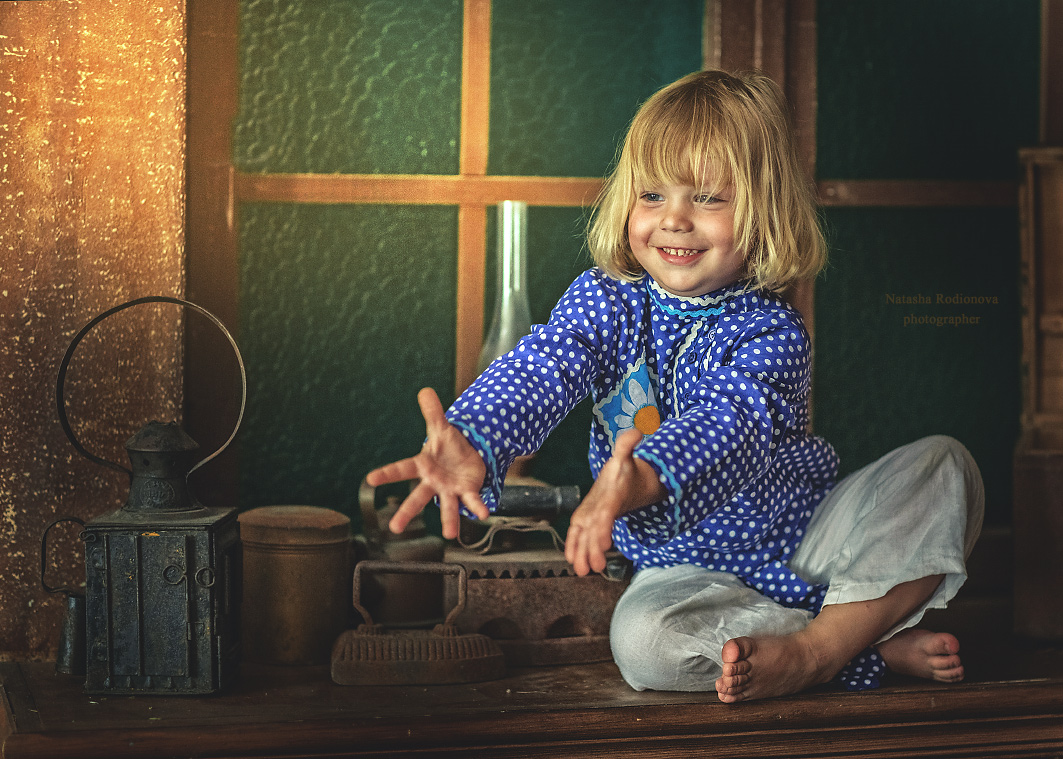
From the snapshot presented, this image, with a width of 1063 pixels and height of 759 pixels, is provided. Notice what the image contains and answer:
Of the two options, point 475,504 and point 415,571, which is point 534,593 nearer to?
point 415,571

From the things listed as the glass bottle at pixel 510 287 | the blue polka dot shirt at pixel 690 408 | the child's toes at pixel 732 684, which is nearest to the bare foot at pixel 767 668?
the child's toes at pixel 732 684

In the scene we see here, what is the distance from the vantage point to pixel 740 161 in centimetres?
126

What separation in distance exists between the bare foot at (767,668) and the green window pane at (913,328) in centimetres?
55

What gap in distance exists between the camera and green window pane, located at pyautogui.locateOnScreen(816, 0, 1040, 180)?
1.69 m

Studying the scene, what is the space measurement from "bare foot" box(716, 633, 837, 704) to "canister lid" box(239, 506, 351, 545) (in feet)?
1.84

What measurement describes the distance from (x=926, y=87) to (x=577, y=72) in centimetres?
60

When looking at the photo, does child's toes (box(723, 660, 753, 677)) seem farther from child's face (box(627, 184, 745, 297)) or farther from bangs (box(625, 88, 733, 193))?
bangs (box(625, 88, 733, 193))

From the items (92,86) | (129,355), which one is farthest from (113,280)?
(92,86)

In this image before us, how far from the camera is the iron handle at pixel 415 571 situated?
1383 millimetres

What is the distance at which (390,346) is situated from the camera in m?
1.61

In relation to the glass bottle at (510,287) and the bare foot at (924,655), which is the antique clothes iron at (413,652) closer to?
the glass bottle at (510,287)

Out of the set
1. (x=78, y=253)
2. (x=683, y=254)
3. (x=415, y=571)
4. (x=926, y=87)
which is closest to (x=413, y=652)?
(x=415, y=571)

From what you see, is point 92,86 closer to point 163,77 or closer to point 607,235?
point 163,77

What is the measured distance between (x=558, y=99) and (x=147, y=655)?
1.01m
